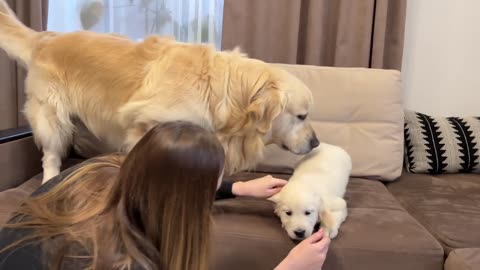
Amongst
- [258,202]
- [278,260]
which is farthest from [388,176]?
[278,260]

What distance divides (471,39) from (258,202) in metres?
1.70

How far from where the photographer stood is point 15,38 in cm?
198

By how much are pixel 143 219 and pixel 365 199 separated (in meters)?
1.13

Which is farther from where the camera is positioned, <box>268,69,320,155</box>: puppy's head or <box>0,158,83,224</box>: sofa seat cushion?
<box>268,69,320,155</box>: puppy's head

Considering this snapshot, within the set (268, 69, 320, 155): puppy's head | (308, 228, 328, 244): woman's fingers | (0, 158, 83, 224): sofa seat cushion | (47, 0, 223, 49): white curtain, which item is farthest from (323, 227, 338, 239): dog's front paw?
(47, 0, 223, 49): white curtain

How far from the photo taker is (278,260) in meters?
1.44

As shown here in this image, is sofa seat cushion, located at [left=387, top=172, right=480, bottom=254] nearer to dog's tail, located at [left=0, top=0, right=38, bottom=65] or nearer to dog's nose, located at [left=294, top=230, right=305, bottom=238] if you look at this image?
dog's nose, located at [left=294, top=230, right=305, bottom=238]

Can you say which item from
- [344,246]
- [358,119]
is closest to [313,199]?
[344,246]

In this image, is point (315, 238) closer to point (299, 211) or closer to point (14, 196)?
point (299, 211)

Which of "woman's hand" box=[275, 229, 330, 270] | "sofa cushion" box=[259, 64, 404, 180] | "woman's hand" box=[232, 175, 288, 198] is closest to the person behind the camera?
"woman's hand" box=[275, 229, 330, 270]

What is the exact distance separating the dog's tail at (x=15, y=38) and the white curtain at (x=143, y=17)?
0.69 metres

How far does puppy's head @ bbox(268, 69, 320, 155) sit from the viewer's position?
181 centimetres

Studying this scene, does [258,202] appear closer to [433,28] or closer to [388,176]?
[388,176]

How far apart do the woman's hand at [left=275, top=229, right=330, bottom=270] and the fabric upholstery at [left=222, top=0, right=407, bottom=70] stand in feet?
4.78
